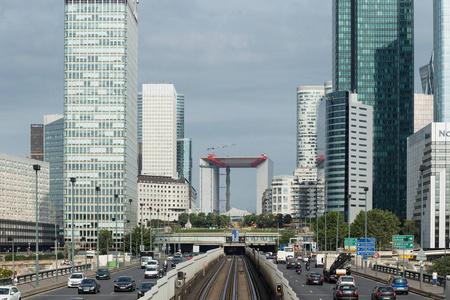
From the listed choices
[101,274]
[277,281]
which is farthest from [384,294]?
[101,274]

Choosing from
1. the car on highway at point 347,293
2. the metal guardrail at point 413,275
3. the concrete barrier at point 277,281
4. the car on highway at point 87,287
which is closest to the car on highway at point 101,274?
the car on highway at point 87,287

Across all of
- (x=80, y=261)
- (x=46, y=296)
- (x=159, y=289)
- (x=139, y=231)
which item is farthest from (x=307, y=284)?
(x=139, y=231)

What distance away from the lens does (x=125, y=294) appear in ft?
201

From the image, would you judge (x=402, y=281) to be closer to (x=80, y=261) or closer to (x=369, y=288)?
(x=369, y=288)

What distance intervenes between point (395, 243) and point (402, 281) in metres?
27.7

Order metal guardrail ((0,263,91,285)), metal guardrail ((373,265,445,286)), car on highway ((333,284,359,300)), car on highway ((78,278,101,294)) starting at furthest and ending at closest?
1. metal guardrail ((373,265,445,286))
2. metal guardrail ((0,263,91,285))
3. car on highway ((78,278,101,294))
4. car on highway ((333,284,359,300))

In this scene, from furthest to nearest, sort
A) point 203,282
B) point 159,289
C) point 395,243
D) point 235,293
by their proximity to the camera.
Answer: point 395,243 → point 203,282 → point 235,293 → point 159,289

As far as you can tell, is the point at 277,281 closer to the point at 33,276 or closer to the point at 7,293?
the point at 7,293

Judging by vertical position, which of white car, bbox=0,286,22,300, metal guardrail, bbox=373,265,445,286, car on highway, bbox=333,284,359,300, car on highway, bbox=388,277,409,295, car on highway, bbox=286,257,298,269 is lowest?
car on highway, bbox=286,257,298,269

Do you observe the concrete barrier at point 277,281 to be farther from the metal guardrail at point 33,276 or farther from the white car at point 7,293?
the metal guardrail at point 33,276

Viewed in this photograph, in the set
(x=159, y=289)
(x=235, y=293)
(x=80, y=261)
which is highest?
(x=159, y=289)

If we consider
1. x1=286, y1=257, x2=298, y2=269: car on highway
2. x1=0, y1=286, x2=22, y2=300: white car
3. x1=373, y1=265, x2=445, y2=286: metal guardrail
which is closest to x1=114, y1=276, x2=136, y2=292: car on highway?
x1=0, y1=286, x2=22, y2=300: white car

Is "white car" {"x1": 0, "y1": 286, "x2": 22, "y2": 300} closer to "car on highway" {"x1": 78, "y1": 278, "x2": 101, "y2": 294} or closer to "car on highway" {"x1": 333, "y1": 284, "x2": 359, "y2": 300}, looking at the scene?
"car on highway" {"x1": 78, "y1": 278, "x2": 101, "y2": 294}

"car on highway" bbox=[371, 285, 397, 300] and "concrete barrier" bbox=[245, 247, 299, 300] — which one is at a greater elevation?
"concrete barrier" bbox=[245, 247, 299, 300]
